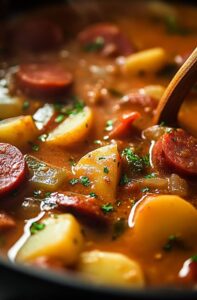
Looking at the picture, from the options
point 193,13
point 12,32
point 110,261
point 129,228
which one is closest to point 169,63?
point 193,13

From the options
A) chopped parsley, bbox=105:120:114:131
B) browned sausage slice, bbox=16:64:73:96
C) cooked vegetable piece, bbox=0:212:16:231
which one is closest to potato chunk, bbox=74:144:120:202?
chopped parsley, bbox=105:120:114:131

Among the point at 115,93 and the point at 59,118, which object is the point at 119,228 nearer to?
the point at 59,118

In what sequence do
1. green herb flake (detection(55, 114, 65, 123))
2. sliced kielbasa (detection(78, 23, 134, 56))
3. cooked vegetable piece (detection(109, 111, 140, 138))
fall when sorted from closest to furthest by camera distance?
cooked vegetable piece (detection(109, 111, 140, 138)) → green herb flake (detection(55, 114, 65, 123)) → sliced kielbasa (detection(78, 23, 134, 56))

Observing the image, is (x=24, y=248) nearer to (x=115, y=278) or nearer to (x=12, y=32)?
(x=115, y=278)

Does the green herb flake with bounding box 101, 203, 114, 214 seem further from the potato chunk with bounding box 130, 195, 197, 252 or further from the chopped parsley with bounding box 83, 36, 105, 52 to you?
the chopped parsley with bounding box 83, 36, 105, 52

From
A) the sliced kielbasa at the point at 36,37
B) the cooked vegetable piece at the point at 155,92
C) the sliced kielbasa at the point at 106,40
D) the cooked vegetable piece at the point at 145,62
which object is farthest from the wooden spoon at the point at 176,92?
the sliced kielbasa at the point at 36,37

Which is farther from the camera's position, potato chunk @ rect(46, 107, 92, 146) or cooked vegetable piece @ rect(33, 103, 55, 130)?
cooked vegetable piece @ rect(33, 103, 55, 130)

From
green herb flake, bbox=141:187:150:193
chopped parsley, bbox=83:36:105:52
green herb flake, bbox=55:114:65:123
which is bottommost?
green herb flake, bbox=141:187:150:193
